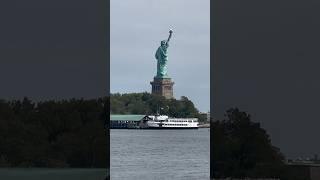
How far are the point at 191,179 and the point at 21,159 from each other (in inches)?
269

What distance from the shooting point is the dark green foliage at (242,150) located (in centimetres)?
1619

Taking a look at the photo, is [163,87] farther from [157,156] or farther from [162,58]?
[157,156]

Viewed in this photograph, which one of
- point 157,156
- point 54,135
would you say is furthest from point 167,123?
point 54,135

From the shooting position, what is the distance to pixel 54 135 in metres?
17.1

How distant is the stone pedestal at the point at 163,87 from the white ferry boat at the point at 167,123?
2051 mm

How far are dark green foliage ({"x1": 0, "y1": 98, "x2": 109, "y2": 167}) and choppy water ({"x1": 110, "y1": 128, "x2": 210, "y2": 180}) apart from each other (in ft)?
18.2

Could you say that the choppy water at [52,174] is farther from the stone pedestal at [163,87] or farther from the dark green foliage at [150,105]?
the stone pedestal at [163,87]

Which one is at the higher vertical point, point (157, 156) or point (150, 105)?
point (150, 105)

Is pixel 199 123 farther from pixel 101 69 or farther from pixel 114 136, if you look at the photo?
pixel 101 69

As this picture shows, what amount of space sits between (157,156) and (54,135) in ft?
62.1

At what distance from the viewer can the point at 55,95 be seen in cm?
1625

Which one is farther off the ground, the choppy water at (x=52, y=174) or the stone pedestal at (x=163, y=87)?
the stone pedestal at (x=163, y=87)

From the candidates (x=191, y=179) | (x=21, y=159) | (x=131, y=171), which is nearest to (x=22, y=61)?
(x=21, y=159)

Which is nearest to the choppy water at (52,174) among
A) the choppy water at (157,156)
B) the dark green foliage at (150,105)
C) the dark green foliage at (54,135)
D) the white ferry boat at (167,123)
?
the dark green foliage at (54,135)
